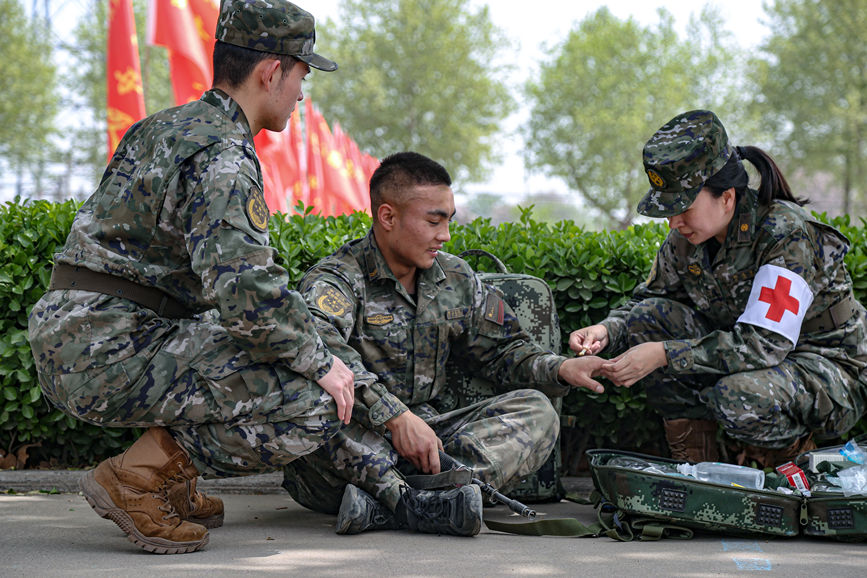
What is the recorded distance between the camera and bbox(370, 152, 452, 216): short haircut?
167 inches

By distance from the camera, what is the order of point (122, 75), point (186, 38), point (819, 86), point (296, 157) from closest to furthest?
point (186, 38) < point (122, 75) < point (296, 157) < point (819, 86)

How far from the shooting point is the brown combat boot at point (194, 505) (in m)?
3.57

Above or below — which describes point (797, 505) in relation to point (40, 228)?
below

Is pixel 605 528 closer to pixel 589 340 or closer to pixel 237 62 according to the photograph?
pixel 589 340

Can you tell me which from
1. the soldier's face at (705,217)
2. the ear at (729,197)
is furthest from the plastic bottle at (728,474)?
the ear at (729,197)

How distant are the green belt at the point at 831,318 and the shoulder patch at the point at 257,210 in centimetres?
258

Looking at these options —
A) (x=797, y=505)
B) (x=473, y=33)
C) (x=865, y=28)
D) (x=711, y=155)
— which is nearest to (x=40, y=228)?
(x=711, y=155)

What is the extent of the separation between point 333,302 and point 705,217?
170 cm

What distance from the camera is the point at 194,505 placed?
3717 mm

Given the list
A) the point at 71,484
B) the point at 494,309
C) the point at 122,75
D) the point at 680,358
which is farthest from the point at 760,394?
the point at 122,75

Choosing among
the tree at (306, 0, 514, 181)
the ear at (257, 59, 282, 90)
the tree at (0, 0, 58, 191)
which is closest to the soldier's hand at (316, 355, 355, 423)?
the ear at (257, 59, 282, 90)

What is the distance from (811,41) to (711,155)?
113ft

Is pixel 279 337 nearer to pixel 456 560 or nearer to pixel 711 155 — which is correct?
pixel 456 560

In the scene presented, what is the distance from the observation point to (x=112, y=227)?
3.21 m
